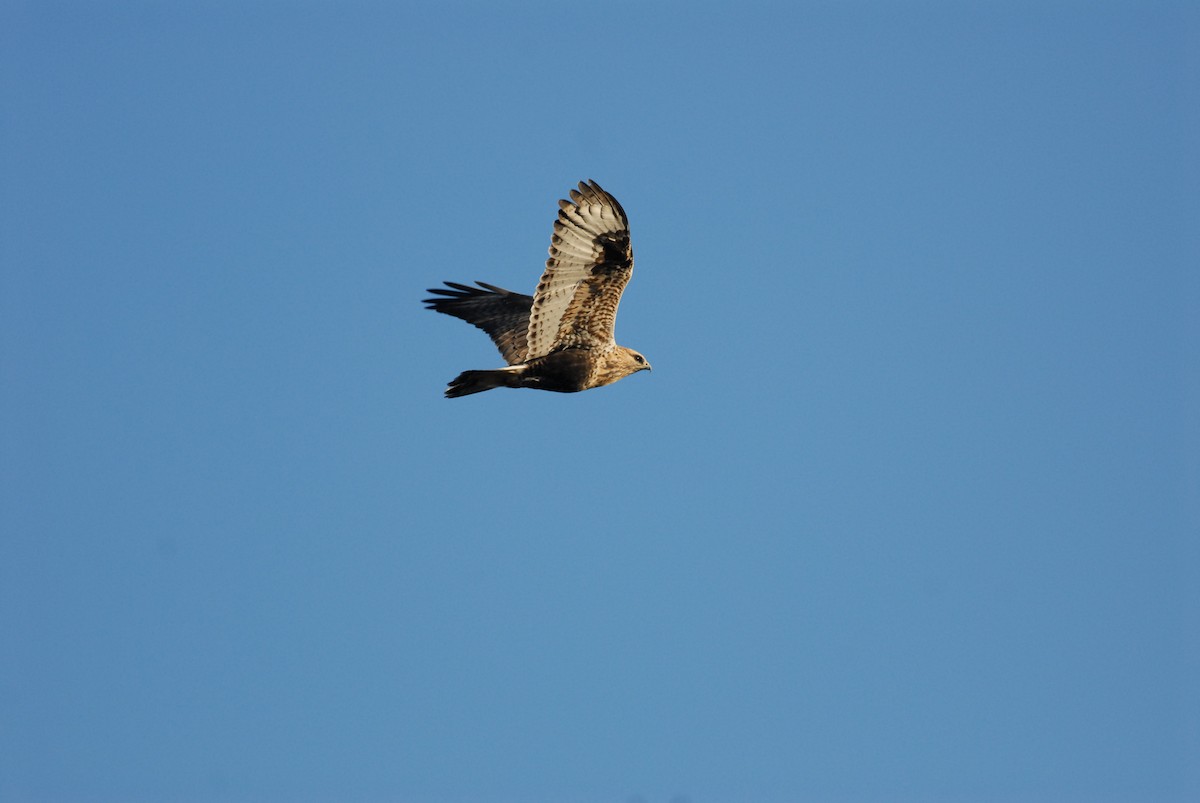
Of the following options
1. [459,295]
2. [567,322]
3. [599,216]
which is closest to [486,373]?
[567,322]

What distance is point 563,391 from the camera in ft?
47.1

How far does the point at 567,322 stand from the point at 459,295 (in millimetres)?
4297

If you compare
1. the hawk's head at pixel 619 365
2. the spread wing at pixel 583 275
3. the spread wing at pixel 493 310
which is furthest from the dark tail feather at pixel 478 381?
the spread wing at pixel 493 310

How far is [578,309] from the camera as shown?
13844mm

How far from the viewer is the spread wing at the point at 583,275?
13203 mm

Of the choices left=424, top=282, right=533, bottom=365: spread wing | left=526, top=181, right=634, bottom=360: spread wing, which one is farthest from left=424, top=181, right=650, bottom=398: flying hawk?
left=424, top=282, right=533, bottom=365: spread wing

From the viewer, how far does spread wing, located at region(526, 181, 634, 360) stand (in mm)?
13203

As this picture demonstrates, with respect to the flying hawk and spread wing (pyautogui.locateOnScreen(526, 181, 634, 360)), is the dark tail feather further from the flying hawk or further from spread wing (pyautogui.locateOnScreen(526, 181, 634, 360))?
spread wing (pyautogui.locateOnScreen(526, 181, 634, 360))

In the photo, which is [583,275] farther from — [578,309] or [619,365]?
[619,365]

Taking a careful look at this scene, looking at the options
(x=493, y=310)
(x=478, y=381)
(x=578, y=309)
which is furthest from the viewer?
(x=493, y=310)

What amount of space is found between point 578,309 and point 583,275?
1.47 ft

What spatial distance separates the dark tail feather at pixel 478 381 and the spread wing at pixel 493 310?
105 inches

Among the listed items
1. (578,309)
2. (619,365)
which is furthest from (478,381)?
(619,365)

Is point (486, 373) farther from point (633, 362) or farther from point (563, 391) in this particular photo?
point (633, 362)
